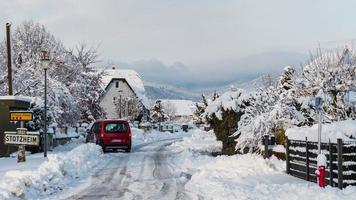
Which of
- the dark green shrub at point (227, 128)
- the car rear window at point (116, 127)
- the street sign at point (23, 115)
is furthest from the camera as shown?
the car rear window at point (116, 127)

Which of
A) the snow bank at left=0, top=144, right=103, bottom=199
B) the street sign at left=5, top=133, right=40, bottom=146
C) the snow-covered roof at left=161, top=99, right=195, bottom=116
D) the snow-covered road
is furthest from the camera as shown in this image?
the snow-covered roof at left=161, top=99, right=195, bottom=116

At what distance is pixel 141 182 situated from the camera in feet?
52.9

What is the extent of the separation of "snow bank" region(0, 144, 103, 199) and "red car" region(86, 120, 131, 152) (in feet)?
23.7

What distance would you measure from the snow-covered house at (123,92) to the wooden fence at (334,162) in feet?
235

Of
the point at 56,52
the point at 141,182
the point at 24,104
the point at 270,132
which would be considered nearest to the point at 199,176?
the point at 141,182

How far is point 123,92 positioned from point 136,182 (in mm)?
80810

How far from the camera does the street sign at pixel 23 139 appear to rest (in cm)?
1877

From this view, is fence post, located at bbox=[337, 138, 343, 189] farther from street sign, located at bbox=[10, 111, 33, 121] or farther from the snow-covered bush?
street sign, located at bbox=[10, 111, 33, 121]

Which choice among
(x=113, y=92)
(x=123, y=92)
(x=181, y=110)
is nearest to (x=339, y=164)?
(x=123, y=92)

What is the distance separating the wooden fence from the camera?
12.9m

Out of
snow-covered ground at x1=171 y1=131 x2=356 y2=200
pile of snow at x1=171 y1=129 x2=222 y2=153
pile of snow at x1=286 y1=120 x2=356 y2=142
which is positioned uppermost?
pile of snow at x1=286 y1=120 x2=356 y2=142

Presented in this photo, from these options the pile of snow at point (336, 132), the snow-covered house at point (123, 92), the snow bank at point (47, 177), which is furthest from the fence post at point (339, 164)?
the snow-covered house at point (123, 92)

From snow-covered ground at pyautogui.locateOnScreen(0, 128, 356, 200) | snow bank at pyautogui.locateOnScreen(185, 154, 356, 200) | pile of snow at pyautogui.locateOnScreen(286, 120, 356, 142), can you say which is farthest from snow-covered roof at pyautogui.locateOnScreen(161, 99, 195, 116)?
pile of snow at pyautogui.locateOnScreen(286, 120, 356, 142)

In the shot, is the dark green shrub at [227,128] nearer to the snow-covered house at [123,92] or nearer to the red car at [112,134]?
the red car at [112,134]
